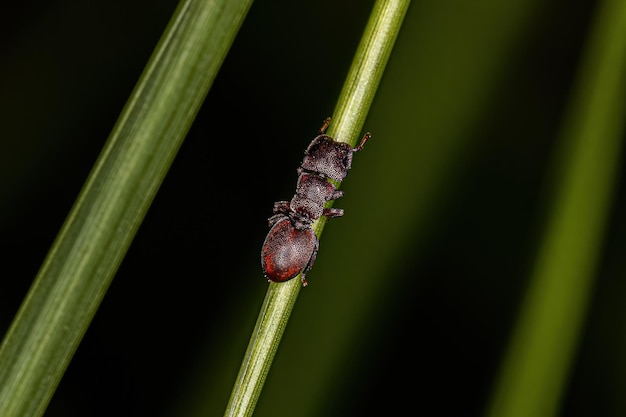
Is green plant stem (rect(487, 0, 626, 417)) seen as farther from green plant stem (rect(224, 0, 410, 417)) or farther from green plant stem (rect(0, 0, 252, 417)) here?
green plant stem (rect(0, 0, 252, 417))

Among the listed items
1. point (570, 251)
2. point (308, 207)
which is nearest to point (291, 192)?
point (308, 207)

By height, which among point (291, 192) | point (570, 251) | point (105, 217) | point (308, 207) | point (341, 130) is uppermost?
point (291, 192)

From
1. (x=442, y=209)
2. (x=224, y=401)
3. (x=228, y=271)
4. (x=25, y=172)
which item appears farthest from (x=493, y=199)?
(x=25, y=172)

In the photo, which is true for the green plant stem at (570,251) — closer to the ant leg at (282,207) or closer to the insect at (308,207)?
the insect at (308,207)

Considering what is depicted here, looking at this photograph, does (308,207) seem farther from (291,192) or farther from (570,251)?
(570,251)

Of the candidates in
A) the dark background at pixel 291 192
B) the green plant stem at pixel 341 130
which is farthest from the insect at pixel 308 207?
the green plant stem at pixel 341 130

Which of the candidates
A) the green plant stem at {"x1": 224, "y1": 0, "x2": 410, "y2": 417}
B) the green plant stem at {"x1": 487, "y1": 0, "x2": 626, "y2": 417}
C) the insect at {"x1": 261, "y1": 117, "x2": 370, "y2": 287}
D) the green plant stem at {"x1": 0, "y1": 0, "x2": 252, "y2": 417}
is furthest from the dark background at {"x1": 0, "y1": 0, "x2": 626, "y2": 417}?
the green plant stem at {"x1": 0, "y1": 0, "x2": 252, "y2": 417}
